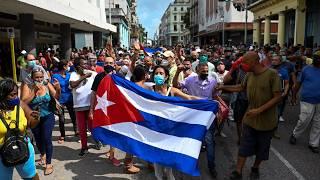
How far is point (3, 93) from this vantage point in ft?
12.2

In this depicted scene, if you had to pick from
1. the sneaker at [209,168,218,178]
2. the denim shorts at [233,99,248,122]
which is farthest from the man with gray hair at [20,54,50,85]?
the denim shorts at [233,99,248,122]

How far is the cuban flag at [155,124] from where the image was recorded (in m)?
4.77

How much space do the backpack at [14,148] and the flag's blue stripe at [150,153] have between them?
1638 millimetres

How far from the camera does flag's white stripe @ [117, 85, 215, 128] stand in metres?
4.86

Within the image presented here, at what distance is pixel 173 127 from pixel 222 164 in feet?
5.50

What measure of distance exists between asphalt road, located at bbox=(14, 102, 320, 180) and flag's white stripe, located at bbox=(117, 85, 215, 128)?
1.07 meters

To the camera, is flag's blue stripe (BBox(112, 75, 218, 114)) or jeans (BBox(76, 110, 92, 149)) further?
jeans (BBox(76, 110, 92, 149))

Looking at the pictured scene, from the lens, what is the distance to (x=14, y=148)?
3.69 meters

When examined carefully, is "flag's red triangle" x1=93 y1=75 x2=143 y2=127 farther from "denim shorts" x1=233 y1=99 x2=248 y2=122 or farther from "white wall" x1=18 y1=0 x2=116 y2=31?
"white wall" x1=18 y1=0 x2=116 y2=31

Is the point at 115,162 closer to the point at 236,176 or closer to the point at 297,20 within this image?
the point at 236,176

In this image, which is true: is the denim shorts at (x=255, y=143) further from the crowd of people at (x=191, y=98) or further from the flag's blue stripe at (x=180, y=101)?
the flag's blue stripe at (x=180, y=101)

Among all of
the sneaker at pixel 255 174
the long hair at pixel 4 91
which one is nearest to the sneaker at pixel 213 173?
the sneaker at pixel 255 174

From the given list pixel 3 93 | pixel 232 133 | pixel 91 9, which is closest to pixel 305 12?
pixel 232 133

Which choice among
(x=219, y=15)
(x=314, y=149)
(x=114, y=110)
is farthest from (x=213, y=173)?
(x=219, y=15)
